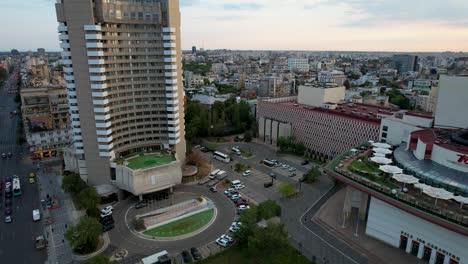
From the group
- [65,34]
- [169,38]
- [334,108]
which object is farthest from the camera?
[334,108]

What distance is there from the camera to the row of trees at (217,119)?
4021 inches

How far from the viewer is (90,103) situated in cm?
6022

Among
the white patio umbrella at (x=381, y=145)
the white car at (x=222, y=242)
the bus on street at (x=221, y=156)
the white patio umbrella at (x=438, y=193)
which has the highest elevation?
the white patio umbrella at (x=381, y=145)

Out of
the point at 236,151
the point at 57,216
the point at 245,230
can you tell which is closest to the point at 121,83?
the point at 57,216

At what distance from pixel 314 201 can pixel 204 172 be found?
90.3 ft

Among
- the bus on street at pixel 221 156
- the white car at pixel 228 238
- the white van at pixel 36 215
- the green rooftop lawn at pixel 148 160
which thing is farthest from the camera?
the bus on street at pixel 221 156

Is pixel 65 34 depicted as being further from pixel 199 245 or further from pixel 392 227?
pixel 392 227

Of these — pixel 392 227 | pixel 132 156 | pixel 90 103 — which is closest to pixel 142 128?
pixel 132 156

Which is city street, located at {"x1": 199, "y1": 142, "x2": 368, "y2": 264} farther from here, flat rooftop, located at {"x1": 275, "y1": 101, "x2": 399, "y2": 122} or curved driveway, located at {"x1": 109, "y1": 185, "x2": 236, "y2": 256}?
flat rooftop, located at {"x1": 275, "y1": 101, "x2": 399, "y2": 122}

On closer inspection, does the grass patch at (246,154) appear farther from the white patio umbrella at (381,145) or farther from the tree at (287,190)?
the white patio umbrella at (381,145)

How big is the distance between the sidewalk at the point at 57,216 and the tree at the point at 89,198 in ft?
13.0

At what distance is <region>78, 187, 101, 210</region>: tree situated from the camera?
5291 centimetres

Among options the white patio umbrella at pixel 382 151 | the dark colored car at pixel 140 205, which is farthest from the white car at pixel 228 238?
the white patio umbrella at pixel 382 151

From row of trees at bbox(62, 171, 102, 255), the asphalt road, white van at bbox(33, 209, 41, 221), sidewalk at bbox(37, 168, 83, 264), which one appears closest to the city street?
row of trees at bbox(62, 171, 102, 255)
